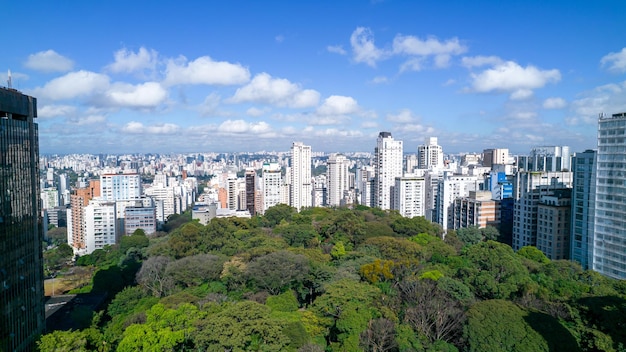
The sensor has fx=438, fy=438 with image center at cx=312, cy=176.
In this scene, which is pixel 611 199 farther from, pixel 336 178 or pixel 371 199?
pixel 336 178

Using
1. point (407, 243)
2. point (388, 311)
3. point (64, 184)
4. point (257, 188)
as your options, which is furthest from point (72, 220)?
point (388, 311)

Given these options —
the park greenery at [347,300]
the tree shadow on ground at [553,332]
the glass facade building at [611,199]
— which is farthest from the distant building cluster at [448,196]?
the tree shadow on ground at [553,332]

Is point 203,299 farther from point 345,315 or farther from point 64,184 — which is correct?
point 64,184

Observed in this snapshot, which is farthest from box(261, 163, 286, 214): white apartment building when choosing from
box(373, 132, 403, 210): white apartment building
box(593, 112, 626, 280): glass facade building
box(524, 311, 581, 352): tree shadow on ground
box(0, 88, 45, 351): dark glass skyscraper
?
box(524, 311, 581, 352): tree shadow on ground

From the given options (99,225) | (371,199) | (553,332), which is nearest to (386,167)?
(371,199)

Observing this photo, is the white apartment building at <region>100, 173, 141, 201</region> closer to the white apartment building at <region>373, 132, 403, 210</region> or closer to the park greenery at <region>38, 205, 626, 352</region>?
the white apartment building at <region>373, 132, 403, 210</region>

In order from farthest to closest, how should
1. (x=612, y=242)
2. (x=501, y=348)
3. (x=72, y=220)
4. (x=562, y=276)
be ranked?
(x=72, y=220) < (x=612, y=242) < (x=562, y=276) < (x=501, y=348)
